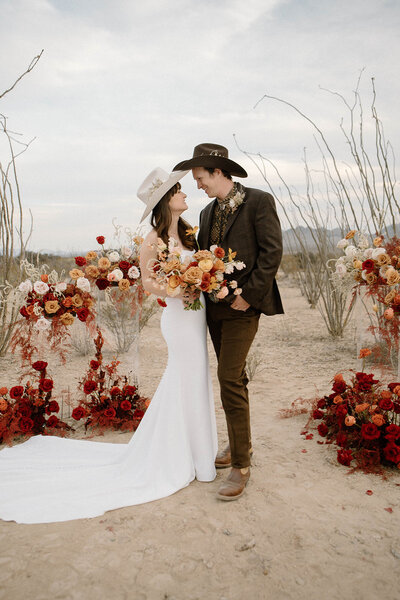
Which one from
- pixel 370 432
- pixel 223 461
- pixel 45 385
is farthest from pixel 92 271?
pixel 370 432

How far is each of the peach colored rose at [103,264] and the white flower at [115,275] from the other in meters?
0.12

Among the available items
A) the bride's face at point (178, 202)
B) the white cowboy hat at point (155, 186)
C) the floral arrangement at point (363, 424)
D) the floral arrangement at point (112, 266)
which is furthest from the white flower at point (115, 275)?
the floral arrangement at point (363, 424)

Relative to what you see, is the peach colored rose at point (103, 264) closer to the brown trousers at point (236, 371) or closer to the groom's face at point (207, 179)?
the groom's face at point (207, 179)

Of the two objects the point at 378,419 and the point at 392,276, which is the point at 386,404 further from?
the point at 392,276

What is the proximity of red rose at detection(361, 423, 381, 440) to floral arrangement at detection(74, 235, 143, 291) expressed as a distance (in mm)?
2169

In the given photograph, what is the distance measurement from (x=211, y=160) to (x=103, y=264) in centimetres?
148

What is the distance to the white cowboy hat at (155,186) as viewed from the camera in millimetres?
3176

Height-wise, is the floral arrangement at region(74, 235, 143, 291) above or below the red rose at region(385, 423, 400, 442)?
above

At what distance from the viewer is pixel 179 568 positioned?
7.74ft

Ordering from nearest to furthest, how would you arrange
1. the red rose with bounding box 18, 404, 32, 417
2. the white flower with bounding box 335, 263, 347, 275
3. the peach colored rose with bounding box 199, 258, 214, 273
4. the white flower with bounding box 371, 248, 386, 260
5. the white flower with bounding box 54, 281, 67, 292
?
the peach colored rose with bounding box 199, 258, 214, 273 < the white flower with bounding box 371, 248, 386, 260 < the white flower with bounding box 335, 263, 347, 275 < the white flower with bounding box 54, 281, 67, 292 < the red rose with bounding box 18, 404, 32, 417

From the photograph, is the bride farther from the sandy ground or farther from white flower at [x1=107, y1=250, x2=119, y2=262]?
white flower at [x1=107, y1=250, x2=119, y2=262]

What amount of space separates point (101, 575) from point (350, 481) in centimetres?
177

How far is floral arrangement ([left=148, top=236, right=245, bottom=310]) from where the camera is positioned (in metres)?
2.82

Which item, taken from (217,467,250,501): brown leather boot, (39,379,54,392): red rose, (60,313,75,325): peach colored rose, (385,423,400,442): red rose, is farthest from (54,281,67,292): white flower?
(385,423,400,442): red rose
